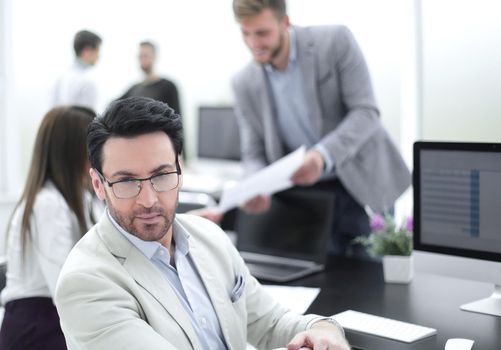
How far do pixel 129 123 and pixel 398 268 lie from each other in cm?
112

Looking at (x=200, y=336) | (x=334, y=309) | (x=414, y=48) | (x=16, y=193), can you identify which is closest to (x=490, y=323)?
(x=334, y=309)

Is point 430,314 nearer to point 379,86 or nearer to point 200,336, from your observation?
point 200,336

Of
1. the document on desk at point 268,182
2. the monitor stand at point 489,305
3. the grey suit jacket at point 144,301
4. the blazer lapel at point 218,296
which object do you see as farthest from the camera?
the document on desk at point 268,182

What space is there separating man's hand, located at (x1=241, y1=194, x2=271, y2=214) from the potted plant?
0.45m

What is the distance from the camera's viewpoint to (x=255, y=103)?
2959 millimetres

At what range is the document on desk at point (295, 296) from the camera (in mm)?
2143

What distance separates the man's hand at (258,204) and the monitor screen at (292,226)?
22mm

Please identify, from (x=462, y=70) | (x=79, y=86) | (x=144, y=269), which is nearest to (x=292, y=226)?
(x=144, y=269)

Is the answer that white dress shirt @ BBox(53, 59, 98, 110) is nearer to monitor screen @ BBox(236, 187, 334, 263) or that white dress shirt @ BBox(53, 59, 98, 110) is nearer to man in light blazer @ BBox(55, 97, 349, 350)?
monitor screen @ BBox(236, 187, 334, 263)

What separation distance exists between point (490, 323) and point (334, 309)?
43 cm

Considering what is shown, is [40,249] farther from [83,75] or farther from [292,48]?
[83,75]

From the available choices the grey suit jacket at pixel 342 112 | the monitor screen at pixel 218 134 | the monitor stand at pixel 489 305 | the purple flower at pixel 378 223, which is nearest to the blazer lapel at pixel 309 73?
the grey suit jacket at pixel 342 112

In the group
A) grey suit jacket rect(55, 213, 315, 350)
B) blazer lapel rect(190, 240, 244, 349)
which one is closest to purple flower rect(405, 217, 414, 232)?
grey suit jacket rect(55, 213, 315, 350)

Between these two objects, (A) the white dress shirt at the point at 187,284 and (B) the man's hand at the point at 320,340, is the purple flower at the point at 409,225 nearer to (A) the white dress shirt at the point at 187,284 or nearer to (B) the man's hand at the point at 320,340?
(B) the man's hand at the point at 320,340
